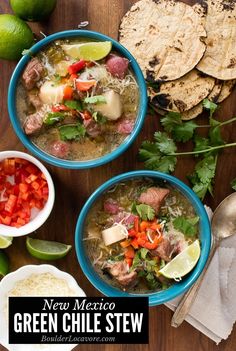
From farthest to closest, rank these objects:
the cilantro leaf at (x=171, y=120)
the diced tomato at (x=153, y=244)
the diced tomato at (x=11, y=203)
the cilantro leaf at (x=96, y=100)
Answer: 1. the diced tomato at (x=11, y=203)
2. the cilantro leaf at (x=171, y=120)
3. the diced tomato at (x=153, y=244)
4. the cilantro leaf at (x=96, y=100)

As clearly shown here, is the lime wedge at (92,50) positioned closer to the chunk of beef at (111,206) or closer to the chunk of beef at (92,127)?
the chunk of beef at (92,127)

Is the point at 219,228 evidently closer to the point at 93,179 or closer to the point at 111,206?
the point at 111,206

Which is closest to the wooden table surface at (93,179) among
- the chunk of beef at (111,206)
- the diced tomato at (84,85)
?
the chunk of beef at (111,206)

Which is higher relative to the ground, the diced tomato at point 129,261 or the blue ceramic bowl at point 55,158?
the blue ceramic bowl at point 55,158

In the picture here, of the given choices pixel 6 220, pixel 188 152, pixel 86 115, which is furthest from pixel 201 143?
pixel 6 220

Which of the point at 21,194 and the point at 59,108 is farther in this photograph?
the point at 21,194
